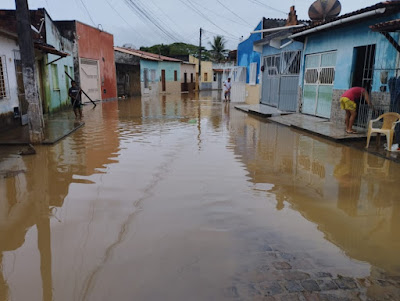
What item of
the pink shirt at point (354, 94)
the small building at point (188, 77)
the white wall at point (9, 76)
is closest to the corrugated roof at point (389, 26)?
the pink shirt at point (354, 94)

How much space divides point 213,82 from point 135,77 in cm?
2112

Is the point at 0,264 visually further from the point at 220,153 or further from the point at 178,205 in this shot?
the point at 220,153

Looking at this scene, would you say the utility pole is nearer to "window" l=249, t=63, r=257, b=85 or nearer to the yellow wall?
the yellow wall

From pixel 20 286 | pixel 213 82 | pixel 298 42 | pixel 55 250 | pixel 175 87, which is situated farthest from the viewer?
pixel 213 82

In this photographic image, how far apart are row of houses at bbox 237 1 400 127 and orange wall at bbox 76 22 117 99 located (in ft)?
35.9

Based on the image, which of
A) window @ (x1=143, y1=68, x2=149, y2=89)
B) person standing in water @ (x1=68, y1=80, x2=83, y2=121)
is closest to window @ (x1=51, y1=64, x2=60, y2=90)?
person standing in water @ (x1=68, y1=80, x2=83, y2=121)

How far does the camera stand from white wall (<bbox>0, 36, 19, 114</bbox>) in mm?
10281

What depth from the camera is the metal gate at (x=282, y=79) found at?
14820mm

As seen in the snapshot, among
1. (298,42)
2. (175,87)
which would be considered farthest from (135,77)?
(298,42)

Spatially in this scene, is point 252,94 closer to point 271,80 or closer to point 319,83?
point 271,80

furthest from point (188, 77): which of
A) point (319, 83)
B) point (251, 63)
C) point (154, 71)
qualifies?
point (319, 83)

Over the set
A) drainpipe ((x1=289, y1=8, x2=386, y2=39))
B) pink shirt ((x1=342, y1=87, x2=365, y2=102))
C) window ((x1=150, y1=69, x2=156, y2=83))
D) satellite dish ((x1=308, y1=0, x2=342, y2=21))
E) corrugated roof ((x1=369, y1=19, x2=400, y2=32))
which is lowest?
pink shirt ((x1=342, y1=87, x2=365, y2=102))

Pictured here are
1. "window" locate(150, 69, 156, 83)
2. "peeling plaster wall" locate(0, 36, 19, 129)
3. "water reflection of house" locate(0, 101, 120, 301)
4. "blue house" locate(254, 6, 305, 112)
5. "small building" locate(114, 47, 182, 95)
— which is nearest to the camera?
"water reflection of house" locate(0, 101, 120, 301)

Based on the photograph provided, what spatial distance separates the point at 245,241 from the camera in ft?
12.2
